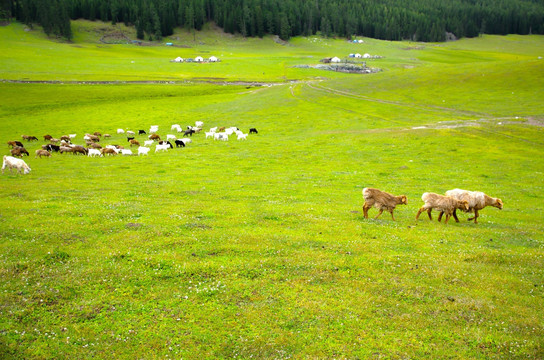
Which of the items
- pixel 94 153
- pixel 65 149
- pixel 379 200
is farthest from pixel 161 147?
pixel 379 200

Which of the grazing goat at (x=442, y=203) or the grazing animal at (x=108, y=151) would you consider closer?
the grazing goat at (x=442, y=203)

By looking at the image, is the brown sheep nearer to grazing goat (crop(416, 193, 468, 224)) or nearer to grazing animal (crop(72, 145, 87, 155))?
grazing animal (crop(72, 145, 87, 155))

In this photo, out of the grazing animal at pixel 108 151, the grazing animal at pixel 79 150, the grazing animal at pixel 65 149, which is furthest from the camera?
the grazing animal at pixel 79 150

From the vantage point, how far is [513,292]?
38.9 ft

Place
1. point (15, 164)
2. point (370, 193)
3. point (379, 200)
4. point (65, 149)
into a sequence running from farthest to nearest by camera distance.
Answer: point (65, 149) < point (15, 164) < point (379, 200) < point (370, 193)

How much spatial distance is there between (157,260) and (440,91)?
83846mm

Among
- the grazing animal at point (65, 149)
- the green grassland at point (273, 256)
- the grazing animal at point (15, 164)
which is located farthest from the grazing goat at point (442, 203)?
the grazing animal at point (65, 149)

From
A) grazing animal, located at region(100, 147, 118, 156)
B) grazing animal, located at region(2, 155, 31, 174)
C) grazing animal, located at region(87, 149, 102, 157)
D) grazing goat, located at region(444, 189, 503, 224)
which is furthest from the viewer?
grazing animal, located at region(100, 147, 118, 156)

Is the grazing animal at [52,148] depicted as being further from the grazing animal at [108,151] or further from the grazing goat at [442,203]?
the grazing goat at [442,203]

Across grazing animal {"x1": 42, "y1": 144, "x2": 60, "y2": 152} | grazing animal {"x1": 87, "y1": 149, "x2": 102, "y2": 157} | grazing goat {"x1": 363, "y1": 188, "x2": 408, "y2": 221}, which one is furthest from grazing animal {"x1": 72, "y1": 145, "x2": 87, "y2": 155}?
grazing goat {"x1": 363, "y1": 188, "x2": 408, "y2": 221}

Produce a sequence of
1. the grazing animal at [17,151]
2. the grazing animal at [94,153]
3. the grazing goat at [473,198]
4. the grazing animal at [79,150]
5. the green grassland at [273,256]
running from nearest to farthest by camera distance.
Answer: the green grassland at [273,256], the grazing goat at [473,198], the grazing animal at [17,151], the grazing animal at [94,153], the grazing animal at [79,150]

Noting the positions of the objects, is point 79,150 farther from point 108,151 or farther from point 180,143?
point 180,143

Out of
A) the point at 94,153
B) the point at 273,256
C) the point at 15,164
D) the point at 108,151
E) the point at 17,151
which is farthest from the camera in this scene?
the point at 108,151

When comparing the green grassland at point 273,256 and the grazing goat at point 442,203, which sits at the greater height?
the grazing goat at point 442,203
